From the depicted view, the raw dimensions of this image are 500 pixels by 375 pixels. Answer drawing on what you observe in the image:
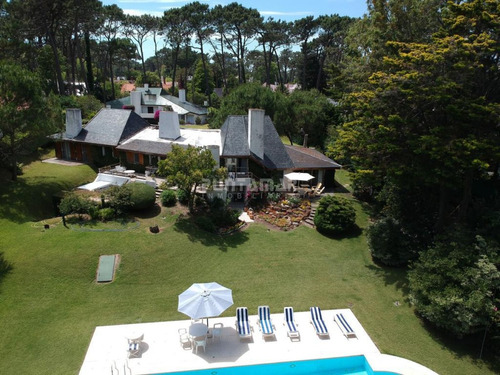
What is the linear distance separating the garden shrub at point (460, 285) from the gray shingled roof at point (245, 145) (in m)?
15.1

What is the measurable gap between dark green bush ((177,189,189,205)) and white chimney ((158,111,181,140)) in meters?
8.10

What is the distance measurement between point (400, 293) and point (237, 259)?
936cm

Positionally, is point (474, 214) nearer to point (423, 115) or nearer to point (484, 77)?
point (423, 115)

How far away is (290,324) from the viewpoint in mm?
15891

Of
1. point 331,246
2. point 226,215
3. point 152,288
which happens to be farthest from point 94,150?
point 331,246

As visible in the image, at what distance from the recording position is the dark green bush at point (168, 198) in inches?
1021

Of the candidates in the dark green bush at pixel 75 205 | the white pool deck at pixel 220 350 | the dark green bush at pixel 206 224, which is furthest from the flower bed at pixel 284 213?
the dark green bush at pixel 75 205

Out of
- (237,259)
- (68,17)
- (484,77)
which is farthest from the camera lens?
(68,17)

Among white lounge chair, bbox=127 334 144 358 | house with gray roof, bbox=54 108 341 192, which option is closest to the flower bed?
house with gray roof, bbox=54 108 341 192

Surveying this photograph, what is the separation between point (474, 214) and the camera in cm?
1880

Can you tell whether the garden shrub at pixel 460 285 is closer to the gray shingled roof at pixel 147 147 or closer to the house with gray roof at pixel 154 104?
the gray shingled roof at pixel 147 147

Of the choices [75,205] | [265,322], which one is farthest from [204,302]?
[75,205]

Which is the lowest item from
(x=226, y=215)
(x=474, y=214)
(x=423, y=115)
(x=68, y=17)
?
(x=226, y=215)

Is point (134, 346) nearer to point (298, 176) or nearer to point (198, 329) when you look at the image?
point (198, 329)
